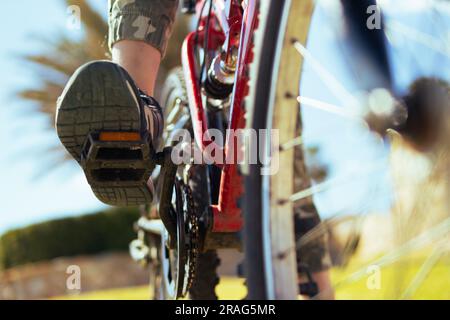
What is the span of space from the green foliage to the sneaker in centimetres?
1131

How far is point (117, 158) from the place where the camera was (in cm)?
174

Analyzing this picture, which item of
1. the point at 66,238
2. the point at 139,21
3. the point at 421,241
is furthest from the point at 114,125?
the point at 66,238

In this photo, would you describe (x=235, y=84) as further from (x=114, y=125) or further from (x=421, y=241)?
(x=421, y=241)

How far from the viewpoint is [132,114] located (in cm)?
170

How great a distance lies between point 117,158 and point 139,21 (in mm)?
457

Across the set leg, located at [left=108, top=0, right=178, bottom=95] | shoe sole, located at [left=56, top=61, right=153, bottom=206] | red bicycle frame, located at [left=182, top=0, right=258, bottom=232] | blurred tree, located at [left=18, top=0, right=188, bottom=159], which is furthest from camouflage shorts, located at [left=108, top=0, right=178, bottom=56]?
blurred tree, located at [left=18, top=0, right=188, bottom=159]

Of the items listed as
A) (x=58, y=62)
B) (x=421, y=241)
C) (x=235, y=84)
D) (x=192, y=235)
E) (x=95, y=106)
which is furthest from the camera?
(x=58, y=62)

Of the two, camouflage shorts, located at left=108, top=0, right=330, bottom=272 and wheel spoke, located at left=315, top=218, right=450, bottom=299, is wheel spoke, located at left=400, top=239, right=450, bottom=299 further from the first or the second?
camouflage shorts, located at left=108, top=0, right=330, bottom=272

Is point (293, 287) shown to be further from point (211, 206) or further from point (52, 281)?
point (52, 281)

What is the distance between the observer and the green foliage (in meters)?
12.6

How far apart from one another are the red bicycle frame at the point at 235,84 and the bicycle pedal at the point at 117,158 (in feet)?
0.72

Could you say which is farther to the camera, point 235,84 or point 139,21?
point 139,21
